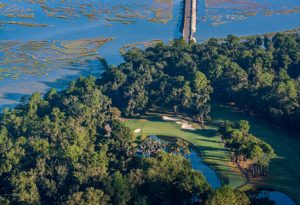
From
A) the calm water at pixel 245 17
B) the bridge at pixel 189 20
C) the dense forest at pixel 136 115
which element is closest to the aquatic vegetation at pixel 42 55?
the bridge at pixel 189 20

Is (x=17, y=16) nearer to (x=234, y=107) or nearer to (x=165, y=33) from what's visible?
(x=165, y=33)

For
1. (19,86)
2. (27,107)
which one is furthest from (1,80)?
(27,107)

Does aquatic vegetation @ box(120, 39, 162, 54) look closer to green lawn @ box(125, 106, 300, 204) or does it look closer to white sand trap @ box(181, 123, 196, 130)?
green lawn @ box(125, 106, 300, 204)

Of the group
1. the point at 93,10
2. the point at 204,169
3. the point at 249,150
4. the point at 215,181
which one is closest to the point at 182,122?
the point at 204,169

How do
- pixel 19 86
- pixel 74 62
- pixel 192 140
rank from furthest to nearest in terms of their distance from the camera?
pixel 74 62 < pixel 19 86 < pixel 192 140

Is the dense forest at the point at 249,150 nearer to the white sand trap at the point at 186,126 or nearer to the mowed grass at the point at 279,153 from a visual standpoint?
the mowed grass at the point at 279,153

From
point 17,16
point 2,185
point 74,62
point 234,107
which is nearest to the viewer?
point 2,185
